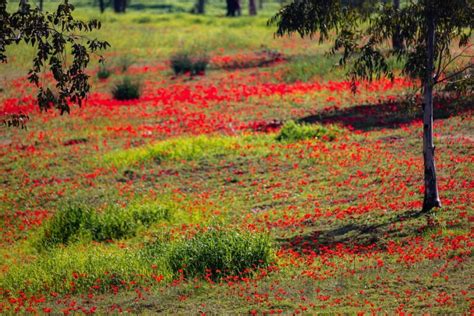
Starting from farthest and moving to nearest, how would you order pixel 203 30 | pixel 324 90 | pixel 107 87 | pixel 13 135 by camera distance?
pixel 203 30 < pixel 107 87 < pixel 324 90 < pixel 13 135

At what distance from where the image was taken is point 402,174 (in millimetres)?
18453

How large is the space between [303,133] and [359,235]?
29.2 ft

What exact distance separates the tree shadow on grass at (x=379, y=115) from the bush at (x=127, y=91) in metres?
8.05

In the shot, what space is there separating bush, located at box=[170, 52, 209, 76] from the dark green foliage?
2086 centimetres

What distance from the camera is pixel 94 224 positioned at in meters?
16.7

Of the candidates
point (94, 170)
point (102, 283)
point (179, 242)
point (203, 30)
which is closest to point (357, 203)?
point (179, 242)

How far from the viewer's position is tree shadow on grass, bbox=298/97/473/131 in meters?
24.4

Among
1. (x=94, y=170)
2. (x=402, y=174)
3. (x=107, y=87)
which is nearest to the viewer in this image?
(x=402, y=174)

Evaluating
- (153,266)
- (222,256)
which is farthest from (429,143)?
(153,266)

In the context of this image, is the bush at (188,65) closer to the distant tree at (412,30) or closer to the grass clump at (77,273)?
the distant tree at (412,30)

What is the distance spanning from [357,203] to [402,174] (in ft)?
6.64

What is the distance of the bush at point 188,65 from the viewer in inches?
1485

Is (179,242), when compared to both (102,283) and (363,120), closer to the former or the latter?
(102,283)

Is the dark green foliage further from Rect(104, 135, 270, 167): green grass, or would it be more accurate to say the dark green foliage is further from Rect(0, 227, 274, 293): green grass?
Rect(104, 135, 270, 167): green grass
